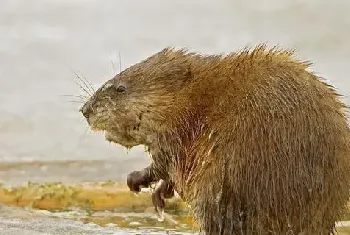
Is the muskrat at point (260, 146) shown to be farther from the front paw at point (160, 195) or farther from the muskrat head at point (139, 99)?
the front paw at point (160, 195)

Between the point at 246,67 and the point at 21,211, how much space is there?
462 cm

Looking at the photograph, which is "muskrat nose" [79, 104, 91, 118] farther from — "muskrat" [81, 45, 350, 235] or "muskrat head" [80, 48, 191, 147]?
"muskrat" [81, 45, 350, 235]

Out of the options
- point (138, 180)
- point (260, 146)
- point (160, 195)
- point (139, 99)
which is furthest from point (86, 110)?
point (260, 146)

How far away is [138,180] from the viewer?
5.55 meters

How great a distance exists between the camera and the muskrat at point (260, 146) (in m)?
4.60

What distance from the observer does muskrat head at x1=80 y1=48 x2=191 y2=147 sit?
5.20 m

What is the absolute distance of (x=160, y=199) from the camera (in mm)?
5520

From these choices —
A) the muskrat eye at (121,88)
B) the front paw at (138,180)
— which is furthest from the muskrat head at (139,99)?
the front paw at (138,180)

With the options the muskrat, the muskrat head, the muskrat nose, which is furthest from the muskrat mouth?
the muskrat

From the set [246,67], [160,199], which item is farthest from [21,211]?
[246,67]

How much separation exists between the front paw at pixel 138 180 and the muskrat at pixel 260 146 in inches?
15.4

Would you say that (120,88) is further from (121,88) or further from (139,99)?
(139,99)

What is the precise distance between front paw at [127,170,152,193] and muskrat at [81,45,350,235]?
1.28ft

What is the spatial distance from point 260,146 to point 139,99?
3.19 feet
